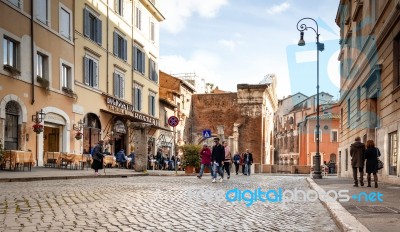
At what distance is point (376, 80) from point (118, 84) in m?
19.0

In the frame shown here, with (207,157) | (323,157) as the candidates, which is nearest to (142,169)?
(207,157)

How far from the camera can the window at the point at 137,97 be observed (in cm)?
3606

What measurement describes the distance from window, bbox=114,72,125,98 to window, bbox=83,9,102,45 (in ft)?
10.9

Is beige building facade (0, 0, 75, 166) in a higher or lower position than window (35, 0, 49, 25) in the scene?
lower

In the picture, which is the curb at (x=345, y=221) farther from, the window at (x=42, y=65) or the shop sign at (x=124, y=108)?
the shop sign at (x=124, y=108)

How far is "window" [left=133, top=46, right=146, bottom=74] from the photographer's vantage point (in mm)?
36250

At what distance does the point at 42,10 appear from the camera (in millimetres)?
23438

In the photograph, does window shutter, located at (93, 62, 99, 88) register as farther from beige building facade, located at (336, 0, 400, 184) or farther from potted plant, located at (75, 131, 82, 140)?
beige building facade, located at (336, 0, 400, 184)

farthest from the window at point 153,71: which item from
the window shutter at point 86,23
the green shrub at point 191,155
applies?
the green shrub at point 191,155

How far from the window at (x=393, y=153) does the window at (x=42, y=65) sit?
52.9 ft

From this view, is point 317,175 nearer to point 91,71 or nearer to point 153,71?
point 91,71

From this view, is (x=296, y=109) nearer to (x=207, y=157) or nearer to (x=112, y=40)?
(x=112, y=40)

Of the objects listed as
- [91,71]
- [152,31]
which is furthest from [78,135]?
[152,31]

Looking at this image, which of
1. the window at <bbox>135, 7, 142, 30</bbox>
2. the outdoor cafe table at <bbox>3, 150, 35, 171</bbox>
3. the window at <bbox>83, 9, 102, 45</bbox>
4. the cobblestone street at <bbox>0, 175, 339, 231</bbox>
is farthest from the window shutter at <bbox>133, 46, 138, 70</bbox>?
the cobblestone street at <bbox>0, 175, 339, 231</bbox>
